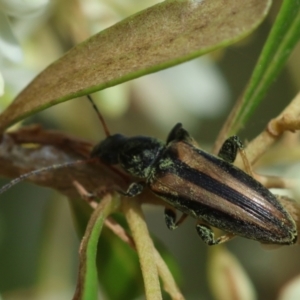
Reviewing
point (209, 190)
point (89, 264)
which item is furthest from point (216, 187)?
point (89, 264)

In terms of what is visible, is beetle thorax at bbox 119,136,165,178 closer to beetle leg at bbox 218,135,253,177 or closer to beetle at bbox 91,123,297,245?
beetle at bbox 91,123,297,245

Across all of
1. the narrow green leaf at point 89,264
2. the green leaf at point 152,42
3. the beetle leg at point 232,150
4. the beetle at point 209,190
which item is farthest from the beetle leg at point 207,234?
the green leaf at point 152,42

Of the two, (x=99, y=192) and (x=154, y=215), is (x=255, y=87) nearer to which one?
(x=99, y=192)

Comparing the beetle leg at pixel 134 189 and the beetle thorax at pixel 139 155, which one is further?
the beetle thorax at pixel 139 155

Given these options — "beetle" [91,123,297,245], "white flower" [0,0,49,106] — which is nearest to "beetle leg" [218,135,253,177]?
"beetle" [91,123,297,245]

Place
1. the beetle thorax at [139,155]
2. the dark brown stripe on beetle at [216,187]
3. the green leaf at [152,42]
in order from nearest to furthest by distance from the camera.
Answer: the green leaf at [152,42] < the dark brown stripe on beetle at [216,187] < the beetle thorax at [139,155]

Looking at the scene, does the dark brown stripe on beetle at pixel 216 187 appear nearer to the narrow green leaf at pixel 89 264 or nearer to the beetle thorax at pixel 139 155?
the beetle thorax at pixel 139 155
